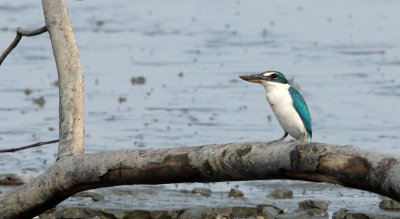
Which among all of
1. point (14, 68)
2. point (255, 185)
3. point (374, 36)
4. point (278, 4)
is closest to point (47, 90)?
point (14, 68)

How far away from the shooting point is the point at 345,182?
4.34 meters

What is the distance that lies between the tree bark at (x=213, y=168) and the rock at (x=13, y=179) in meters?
4.37

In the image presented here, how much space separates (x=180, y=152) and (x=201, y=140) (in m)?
6.52

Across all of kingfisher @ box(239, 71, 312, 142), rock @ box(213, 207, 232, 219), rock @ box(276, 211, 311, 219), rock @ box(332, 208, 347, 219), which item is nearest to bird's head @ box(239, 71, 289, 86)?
kingfisher @ box(239, 71, 312, 142)

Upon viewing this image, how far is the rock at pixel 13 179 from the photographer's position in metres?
9.76

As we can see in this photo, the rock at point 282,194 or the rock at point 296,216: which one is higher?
the rock at point 282,194

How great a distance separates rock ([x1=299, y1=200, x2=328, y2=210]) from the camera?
859 centimetres

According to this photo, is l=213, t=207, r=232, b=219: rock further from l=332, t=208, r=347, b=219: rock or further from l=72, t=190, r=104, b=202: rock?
l=72, t=190, r=104, b=202: rock

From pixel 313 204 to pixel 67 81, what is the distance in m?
3.78

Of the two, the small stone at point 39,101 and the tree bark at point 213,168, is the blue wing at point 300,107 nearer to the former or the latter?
the tree bark at point 213,168

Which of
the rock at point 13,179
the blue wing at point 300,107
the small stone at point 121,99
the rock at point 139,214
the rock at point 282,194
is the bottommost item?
the rock at point 139,214

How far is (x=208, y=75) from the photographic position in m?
14.8

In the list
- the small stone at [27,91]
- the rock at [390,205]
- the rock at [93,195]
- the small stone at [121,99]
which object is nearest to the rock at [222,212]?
the rock at [93,195]

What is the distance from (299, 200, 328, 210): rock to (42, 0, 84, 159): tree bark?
12.0 feet
